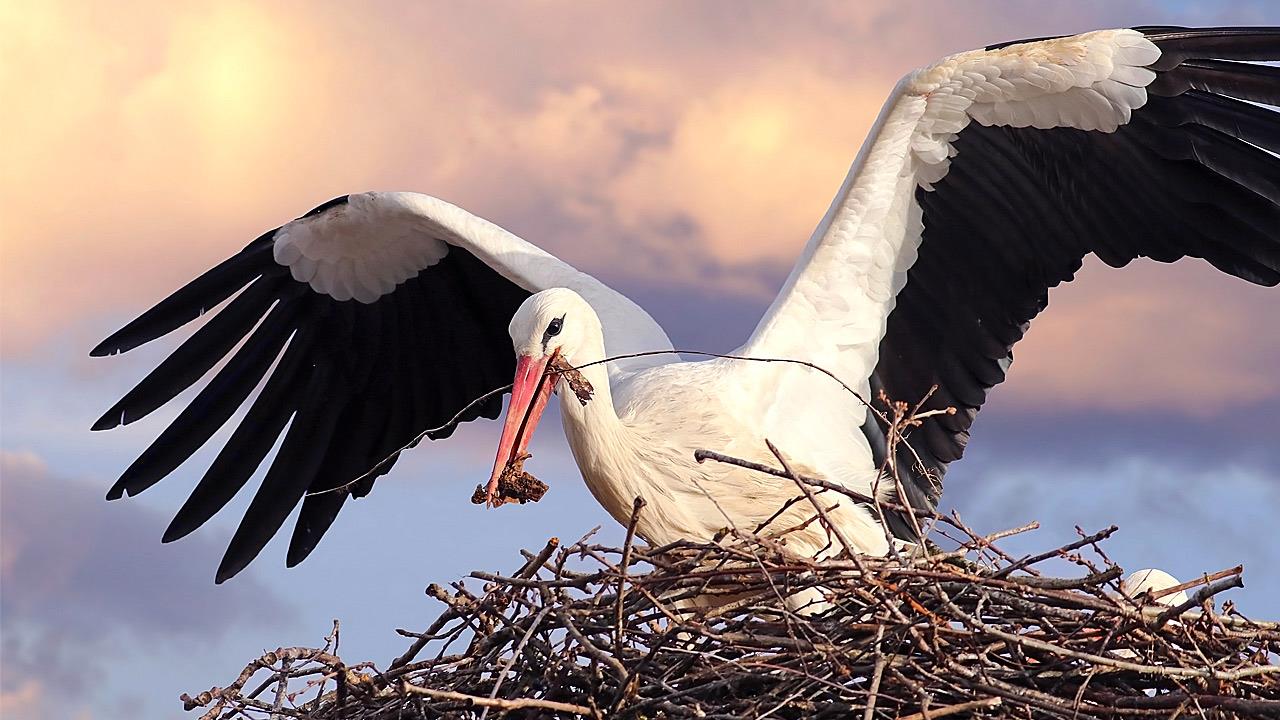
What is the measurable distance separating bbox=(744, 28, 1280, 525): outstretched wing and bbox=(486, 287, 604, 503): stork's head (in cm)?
95

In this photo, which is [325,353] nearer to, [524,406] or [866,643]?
[524,406]

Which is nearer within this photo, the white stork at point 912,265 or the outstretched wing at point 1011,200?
the white stork at point 912,265

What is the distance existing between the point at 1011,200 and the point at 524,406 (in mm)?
2149

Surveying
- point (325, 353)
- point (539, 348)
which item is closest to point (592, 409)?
point (539, 348)

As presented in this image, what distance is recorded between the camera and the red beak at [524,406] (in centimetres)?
406

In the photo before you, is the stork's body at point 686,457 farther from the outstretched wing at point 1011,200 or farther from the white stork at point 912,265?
the outstretched wing at point 1011,200

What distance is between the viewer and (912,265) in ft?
17.7

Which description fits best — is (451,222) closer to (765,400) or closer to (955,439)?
(765,400)

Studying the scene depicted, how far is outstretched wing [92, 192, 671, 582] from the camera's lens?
6.23 metres

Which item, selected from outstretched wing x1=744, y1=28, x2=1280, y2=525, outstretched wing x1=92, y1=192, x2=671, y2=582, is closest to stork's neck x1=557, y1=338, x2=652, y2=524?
outstretched wing x1=744, y1=28, x2=1280, y2=525

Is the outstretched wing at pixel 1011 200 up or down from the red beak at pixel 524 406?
up

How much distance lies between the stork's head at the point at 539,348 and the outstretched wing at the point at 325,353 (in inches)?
69.1

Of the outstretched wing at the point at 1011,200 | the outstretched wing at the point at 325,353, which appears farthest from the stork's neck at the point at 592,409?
the outstretched wing at the point at 325,353

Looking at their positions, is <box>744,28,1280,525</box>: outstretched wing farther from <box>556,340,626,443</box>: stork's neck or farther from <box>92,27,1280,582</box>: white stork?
<box>556,340,626,443</box>: stork's neck
